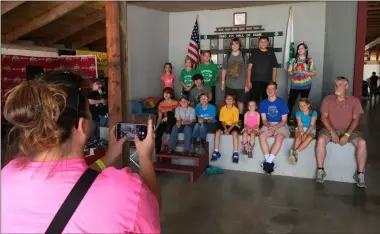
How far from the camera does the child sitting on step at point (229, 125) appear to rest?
4.55m

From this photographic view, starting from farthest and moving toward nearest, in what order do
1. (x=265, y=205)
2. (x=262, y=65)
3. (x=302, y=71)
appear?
(x=262, y=65) < (x=302, y=71) < (x=265, y=205)

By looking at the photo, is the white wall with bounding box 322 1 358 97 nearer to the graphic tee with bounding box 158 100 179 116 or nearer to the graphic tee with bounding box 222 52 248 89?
the graphic tee with bounding box 222 52 248 89

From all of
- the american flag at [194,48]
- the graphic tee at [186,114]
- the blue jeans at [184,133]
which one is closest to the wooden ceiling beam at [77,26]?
the american flag at [194,48]

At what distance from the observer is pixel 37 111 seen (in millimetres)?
862

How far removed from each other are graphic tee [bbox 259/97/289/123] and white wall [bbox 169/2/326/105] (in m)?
1.57

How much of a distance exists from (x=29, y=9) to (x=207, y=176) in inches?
183

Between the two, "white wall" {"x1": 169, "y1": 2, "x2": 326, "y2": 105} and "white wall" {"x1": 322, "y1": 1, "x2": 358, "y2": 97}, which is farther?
"white wall" {"x1": 169, "y1": 2, "x2": 326, "y2": 105}

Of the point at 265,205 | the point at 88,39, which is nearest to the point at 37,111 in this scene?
the point at 265,205

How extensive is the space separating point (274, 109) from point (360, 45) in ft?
4.60

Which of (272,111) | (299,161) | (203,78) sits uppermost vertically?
(203,78)

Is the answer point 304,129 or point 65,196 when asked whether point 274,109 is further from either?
point 65,196

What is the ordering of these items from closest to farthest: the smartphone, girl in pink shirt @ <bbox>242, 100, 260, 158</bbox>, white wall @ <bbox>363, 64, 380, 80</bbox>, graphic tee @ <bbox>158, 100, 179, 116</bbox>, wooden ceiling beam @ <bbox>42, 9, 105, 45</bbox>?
the smartphone, girl in pink shirt @ <bbox>242, 100, 260, 158</bbox>, graphic tee @ <bbox>158, 100, 179, 116</bbox>, wooden ceiling beam @ <bbox>42, 9, 105, 45</bbox>, white wall @ <bbox>363, 64, 380, 80</bbox>

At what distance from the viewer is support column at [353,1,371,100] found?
4.42 metres

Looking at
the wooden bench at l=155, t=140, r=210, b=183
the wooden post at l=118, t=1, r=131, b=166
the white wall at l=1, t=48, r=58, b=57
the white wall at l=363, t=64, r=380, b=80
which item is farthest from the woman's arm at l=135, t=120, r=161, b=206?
the white wall at l=363, t=64, r=380, b=80
